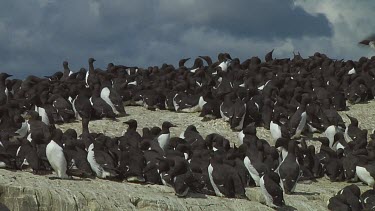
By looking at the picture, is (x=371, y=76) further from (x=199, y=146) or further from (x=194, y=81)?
(x=199, y=146)

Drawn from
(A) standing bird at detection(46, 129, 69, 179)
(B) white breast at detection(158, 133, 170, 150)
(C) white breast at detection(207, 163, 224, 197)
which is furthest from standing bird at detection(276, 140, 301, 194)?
(A) standing bird at detection(46, 129, 69, 179)

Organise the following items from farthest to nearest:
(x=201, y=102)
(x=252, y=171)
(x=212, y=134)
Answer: (x=201, y=102), (x=212, y=134), (x=252, y=171)

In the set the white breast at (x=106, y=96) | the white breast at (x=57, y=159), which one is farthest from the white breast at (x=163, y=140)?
the white breast at (x=106, y=96)

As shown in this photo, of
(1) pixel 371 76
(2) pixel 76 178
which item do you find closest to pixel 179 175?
(2) pixel 76 178

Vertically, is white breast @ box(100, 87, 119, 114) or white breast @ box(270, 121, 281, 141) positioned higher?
white breast @ box(100, 87, 119, 114)

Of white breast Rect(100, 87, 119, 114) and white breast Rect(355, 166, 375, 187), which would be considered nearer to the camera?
white breast Rect(355, 166, 375, 187)

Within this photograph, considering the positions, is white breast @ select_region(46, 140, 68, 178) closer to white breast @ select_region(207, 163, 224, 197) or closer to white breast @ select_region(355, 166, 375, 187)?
white breast @ select_region(207, 163, 224, 197)

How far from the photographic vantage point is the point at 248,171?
22.1 meters

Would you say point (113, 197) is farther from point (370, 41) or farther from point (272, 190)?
point (370, 41)

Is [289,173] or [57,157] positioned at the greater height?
[57,157]

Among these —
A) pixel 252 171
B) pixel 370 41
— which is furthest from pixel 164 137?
pixel 370 41

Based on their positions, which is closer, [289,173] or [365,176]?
[289,173]

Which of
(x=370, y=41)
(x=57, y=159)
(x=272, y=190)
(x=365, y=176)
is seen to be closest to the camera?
(x=272, y=190)

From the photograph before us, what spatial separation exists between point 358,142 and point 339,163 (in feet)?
6.05
